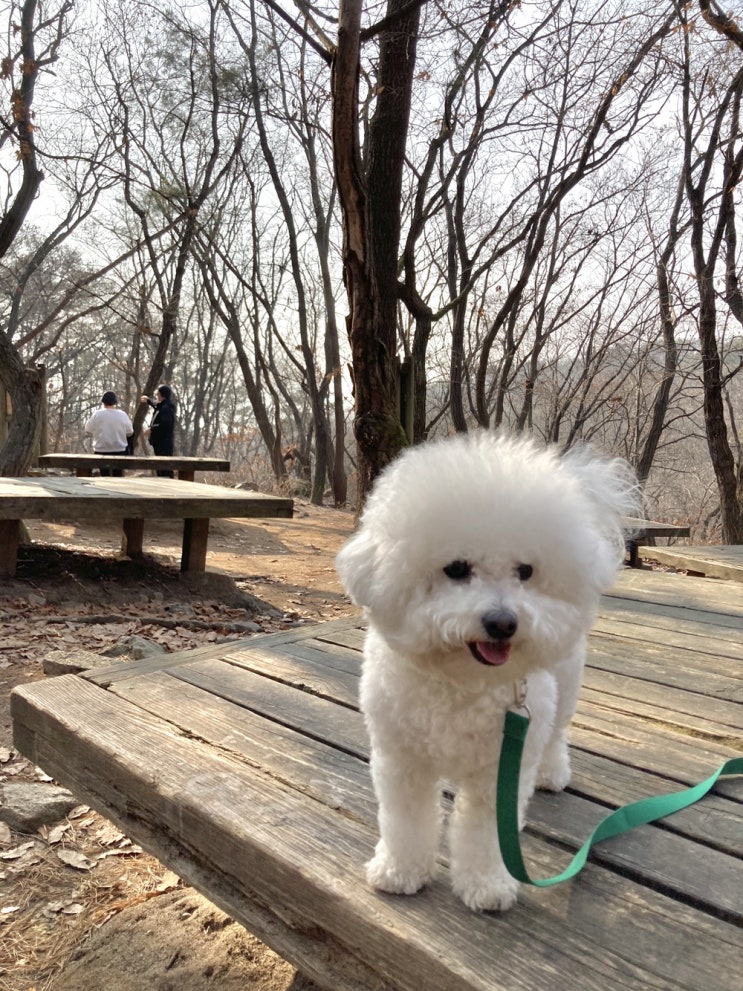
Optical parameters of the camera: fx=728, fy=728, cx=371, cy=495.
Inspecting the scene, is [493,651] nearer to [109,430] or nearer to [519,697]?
[519,697]

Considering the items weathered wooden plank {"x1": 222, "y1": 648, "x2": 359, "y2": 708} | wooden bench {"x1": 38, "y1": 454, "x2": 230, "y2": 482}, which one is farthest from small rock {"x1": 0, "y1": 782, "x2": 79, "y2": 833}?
wooden bench {"x1": 38, "y1": 454, "x2": 230, "y2": 482}

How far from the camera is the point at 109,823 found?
2.76 meters

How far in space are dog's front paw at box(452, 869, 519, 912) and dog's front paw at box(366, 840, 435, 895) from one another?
0.07 metres

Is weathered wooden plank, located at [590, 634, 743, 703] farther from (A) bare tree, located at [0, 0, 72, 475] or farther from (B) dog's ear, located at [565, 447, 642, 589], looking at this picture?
(A) bare tree, located at [0, 0, 72, 475]

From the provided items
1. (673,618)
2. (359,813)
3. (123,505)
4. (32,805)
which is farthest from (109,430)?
(359,813)

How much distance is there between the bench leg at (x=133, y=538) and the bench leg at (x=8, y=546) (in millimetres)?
1300

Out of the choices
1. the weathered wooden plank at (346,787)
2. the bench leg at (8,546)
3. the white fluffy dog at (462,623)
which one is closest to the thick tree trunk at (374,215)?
the bench leg at (8,546)

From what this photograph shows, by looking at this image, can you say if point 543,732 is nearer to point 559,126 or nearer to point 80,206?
point 559,126

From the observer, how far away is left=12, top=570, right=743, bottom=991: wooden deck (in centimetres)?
127

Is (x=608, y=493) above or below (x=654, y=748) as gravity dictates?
above

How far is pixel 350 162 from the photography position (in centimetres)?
517

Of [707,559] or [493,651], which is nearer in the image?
[493,651]

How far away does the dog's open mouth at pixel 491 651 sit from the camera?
1203mm

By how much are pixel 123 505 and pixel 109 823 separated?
292cm
